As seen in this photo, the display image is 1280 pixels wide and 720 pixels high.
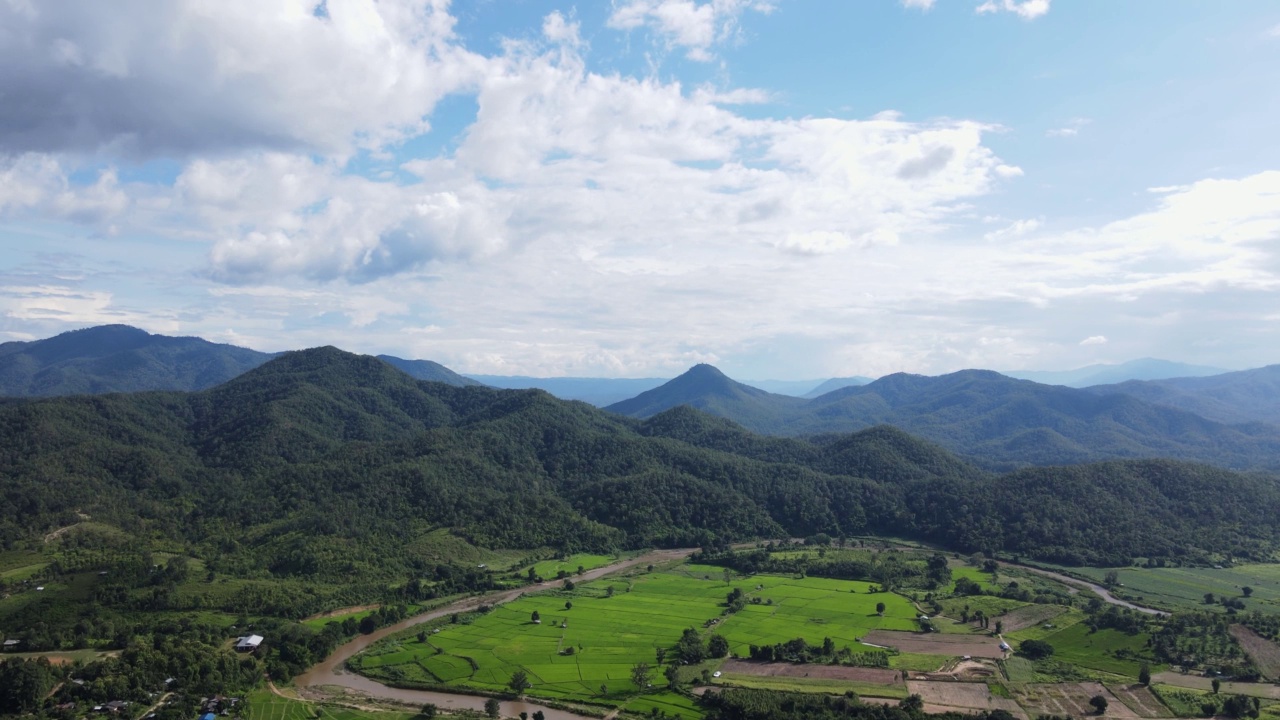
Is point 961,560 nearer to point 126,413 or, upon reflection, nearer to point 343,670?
point 343,670

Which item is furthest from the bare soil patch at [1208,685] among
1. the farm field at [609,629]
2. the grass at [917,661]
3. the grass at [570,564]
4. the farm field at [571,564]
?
the farm field at [571,564]

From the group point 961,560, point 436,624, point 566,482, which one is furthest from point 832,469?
point 436,624

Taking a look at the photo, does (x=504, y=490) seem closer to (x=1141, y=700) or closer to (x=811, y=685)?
(x=811, y=685)

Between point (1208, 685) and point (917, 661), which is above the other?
point (1208, 685)

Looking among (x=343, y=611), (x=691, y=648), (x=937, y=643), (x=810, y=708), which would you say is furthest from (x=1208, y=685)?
(x=343, y=611)

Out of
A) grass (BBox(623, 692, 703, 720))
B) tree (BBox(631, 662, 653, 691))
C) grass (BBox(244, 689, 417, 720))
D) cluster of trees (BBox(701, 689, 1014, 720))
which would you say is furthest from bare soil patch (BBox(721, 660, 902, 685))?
grass (BBox(244, 689, 417, 720))

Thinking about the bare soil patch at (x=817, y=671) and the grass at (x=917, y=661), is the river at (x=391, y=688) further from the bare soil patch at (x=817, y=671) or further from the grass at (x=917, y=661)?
the grass at (x=917, y=661)

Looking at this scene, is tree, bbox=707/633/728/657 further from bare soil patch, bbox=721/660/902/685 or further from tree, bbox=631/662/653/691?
tree, bbox=631/662/653/691
